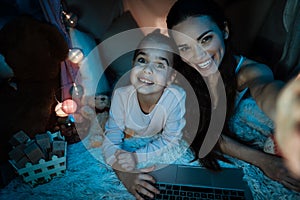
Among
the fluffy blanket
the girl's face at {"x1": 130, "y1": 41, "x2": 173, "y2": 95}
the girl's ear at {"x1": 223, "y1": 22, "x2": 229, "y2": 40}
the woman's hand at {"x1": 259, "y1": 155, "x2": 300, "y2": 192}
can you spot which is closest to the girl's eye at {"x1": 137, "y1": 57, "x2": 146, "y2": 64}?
the girl's face at {"x1": 130, "y1": 41, "x2": 173, "y2": 95}

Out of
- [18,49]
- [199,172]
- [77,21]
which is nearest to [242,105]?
[199,172]

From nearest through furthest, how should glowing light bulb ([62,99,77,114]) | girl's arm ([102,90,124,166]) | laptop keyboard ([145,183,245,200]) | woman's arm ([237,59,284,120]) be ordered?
1. woman's arm ([237,59,284,120])
2. laptop keyboard ([145,183,245,200])
3. girl's arm ([102,90,124,166])
4. glowing light bulb ([62,99,77,114])

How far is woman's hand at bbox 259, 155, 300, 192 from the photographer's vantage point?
36.8 inches

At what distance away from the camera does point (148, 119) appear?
1.08 metres

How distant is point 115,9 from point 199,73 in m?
0.48

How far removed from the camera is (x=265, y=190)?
37.4 inches

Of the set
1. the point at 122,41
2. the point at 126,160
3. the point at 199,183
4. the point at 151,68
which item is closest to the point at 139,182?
the point at 126,160

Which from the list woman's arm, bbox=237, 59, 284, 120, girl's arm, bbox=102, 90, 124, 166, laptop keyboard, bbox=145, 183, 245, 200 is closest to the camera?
woman's arm, bbox=237, 59, 284, 120

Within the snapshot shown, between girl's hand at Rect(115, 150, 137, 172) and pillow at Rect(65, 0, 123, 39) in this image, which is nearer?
girl's hand at Rect(115, 150, 137, 172)

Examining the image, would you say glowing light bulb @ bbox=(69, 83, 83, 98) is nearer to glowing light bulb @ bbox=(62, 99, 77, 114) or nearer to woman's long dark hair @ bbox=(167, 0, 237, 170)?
glowing light bulb @ bbox=(62, 99, 77, 114)

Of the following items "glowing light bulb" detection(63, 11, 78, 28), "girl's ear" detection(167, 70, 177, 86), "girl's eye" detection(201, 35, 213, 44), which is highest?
"glowing light bulb" detection(63, 11, 78, 28)

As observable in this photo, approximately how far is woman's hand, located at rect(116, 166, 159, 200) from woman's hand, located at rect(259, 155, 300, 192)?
1.39 feet

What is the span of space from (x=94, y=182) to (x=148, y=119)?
0.32 meters

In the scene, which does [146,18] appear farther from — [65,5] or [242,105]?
[242,105]
